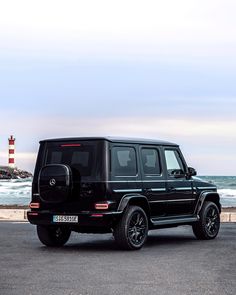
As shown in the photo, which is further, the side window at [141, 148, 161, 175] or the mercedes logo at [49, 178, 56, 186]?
the side window at [141, 148, 161, 175]

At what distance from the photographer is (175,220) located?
1370cm

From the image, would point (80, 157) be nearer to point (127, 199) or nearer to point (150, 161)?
point (127, 199)

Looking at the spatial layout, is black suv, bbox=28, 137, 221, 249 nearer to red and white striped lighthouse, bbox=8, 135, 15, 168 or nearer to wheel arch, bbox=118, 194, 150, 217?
wheel arch, bbox=118, 194, 150, 217

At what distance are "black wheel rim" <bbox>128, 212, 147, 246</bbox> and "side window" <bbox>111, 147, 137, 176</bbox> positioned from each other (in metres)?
0.76

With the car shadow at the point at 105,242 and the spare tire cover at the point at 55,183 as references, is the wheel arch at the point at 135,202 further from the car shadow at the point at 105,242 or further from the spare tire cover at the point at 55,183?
the spare tire cover at the point at 55,183

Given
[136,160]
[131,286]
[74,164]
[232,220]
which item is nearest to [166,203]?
[136,160]

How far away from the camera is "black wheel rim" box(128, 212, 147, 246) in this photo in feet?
40.8

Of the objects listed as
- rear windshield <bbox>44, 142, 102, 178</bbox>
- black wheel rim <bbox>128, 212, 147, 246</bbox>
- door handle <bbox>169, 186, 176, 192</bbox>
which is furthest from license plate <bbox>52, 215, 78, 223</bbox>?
door handle <bbox>169, 186, 176, 192</bbox>

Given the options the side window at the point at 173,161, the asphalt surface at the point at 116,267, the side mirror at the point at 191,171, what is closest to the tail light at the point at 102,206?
the asphalt surface at the point at 116,267

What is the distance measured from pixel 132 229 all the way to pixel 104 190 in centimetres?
86

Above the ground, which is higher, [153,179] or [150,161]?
[150,161]

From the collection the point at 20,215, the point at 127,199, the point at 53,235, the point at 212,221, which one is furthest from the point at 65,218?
the point at 20,215

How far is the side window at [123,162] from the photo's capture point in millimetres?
12587

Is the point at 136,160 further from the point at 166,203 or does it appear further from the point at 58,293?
the point at 58,293
